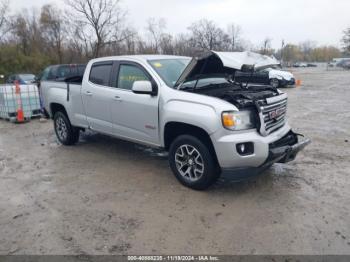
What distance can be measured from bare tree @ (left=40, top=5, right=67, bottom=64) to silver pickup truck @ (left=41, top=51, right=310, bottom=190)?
30.4 meters

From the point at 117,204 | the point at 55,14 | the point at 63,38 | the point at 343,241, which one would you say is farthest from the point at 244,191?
the point at 55,14

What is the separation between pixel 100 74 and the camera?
5.72 metres

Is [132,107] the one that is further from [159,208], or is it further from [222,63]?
[159,208]

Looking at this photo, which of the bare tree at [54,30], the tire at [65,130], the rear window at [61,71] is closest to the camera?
the tire at [65,130]

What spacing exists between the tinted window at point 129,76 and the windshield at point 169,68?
9.2 inches

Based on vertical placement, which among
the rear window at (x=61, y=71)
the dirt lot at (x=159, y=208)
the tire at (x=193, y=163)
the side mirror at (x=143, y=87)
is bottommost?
the dirt lot at (x=159, y=208)

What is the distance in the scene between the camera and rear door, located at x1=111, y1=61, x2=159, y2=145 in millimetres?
4703

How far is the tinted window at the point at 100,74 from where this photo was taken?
5.54m

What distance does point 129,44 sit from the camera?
37.6 meters

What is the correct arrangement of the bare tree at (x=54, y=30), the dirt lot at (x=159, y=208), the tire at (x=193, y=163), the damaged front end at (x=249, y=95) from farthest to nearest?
1. the bare tree at (x=54, y=30)
2. the tire at (x=193, y=163)
3. the damaged front end at (x=249, y=95)
4. the dirt lot at (x=159, y=208)

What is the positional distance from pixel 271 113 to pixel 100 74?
3.16 metres

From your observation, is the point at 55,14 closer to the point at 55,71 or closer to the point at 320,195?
the point at 55,71

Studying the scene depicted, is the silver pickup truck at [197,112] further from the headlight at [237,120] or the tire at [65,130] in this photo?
the tire at [65,130]

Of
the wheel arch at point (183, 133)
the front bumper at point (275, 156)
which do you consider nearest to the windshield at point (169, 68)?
the wheel arch at point (183, 133)
